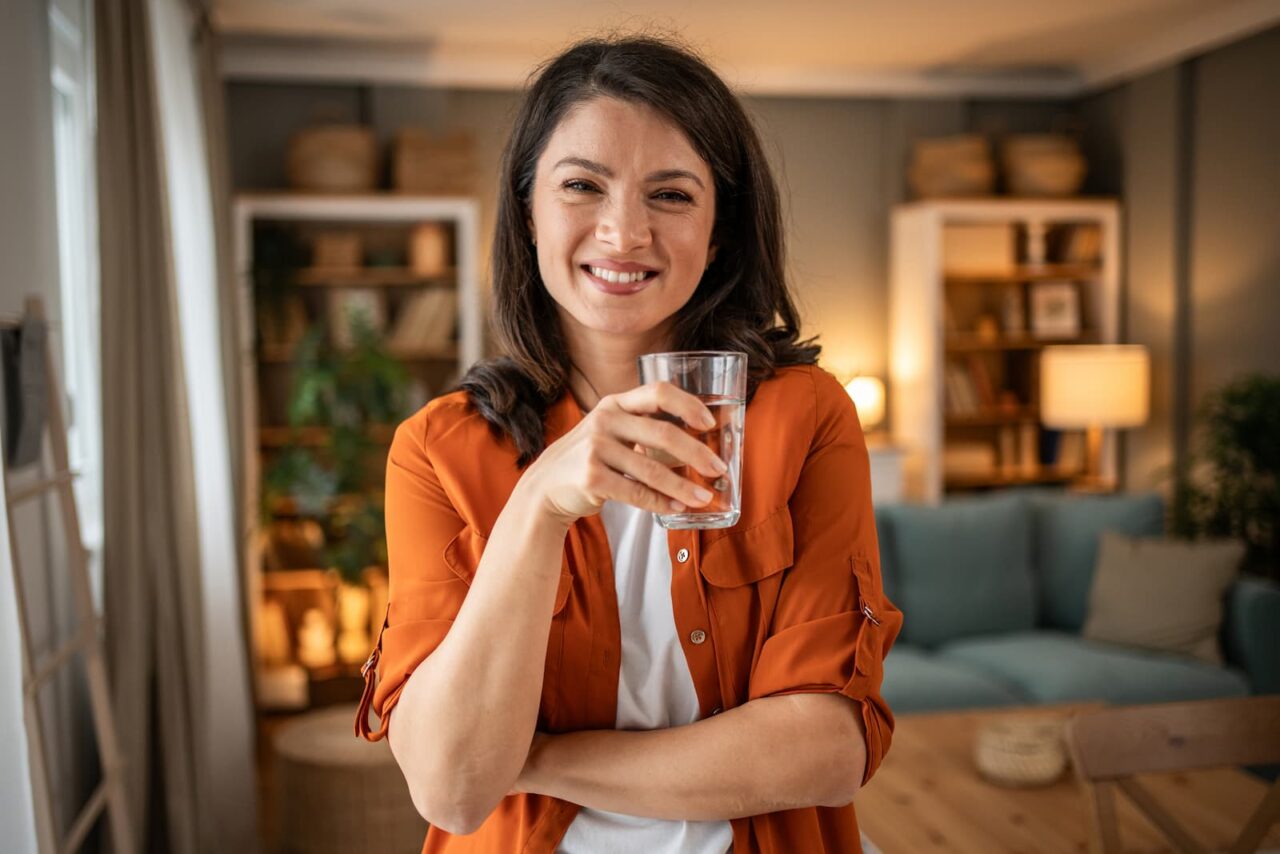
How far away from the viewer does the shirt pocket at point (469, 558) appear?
102cm

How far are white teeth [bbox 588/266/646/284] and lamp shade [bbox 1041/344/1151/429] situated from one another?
477cm

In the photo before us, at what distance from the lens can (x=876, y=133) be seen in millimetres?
6250

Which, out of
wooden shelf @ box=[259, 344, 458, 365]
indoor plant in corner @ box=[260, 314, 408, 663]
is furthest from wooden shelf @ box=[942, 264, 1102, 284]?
indoor plant in corner @ box=[260, 314, 408, 663]

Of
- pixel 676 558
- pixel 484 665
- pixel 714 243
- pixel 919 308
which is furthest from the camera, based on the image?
pixel 919 308

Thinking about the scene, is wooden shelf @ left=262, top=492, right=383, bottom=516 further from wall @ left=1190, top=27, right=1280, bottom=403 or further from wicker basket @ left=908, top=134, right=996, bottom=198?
wall @ left=1190, top=27, right=1280, bottom=403

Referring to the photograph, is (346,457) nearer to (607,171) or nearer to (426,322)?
(426,322)

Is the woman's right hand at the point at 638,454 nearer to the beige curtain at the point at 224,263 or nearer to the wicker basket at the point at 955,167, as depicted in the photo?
the beige curtain at the point at 224,263

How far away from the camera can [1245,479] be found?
4.61 meters

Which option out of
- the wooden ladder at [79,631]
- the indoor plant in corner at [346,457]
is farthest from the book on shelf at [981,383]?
the wooden ladder at [79,631]

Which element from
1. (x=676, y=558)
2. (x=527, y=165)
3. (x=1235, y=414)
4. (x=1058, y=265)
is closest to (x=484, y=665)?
(x=676, y=558)

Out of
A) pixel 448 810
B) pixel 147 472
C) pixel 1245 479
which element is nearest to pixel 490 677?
pixel 448 810

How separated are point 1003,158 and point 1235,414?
7.02 feet

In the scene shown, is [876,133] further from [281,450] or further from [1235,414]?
[281,450]

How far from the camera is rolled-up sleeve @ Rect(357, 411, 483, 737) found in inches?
38.6
